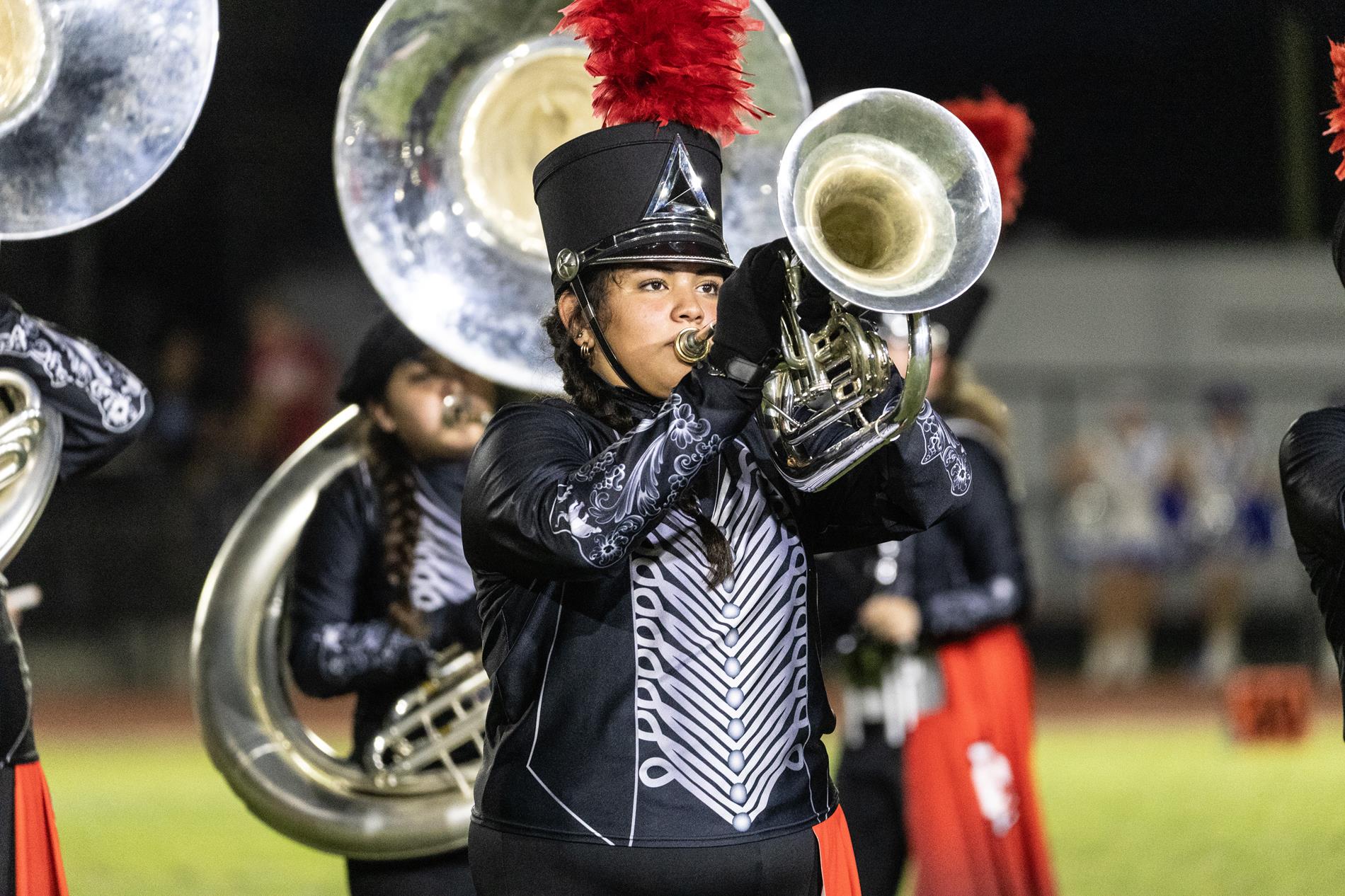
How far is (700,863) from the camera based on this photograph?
2.38 m

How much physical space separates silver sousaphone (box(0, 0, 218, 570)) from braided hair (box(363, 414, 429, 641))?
84 centimetres

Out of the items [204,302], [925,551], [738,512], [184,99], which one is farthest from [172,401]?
[738,512]

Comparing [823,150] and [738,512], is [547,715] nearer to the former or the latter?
[738,512]

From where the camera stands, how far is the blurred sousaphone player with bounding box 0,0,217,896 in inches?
114

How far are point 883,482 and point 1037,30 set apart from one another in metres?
15.2

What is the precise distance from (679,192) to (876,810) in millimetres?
2533

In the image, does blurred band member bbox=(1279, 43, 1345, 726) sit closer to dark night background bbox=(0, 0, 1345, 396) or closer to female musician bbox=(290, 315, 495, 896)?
female musician bbox=(290, 315, 495, 896)

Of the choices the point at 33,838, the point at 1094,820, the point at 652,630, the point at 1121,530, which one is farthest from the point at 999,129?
the point at 1121,530

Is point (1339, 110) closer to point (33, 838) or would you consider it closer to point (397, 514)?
point (397, 514)

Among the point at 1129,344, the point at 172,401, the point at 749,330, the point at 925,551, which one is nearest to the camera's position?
the point at 749,330

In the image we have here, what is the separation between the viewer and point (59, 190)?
2.98m

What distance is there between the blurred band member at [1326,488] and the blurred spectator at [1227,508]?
380 inches

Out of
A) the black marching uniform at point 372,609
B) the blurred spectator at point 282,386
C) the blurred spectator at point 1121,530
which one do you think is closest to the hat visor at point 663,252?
the black marching uniform at point 372,609

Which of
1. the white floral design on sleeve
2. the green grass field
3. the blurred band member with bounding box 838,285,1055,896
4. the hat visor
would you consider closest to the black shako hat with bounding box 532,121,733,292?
the hat visor
